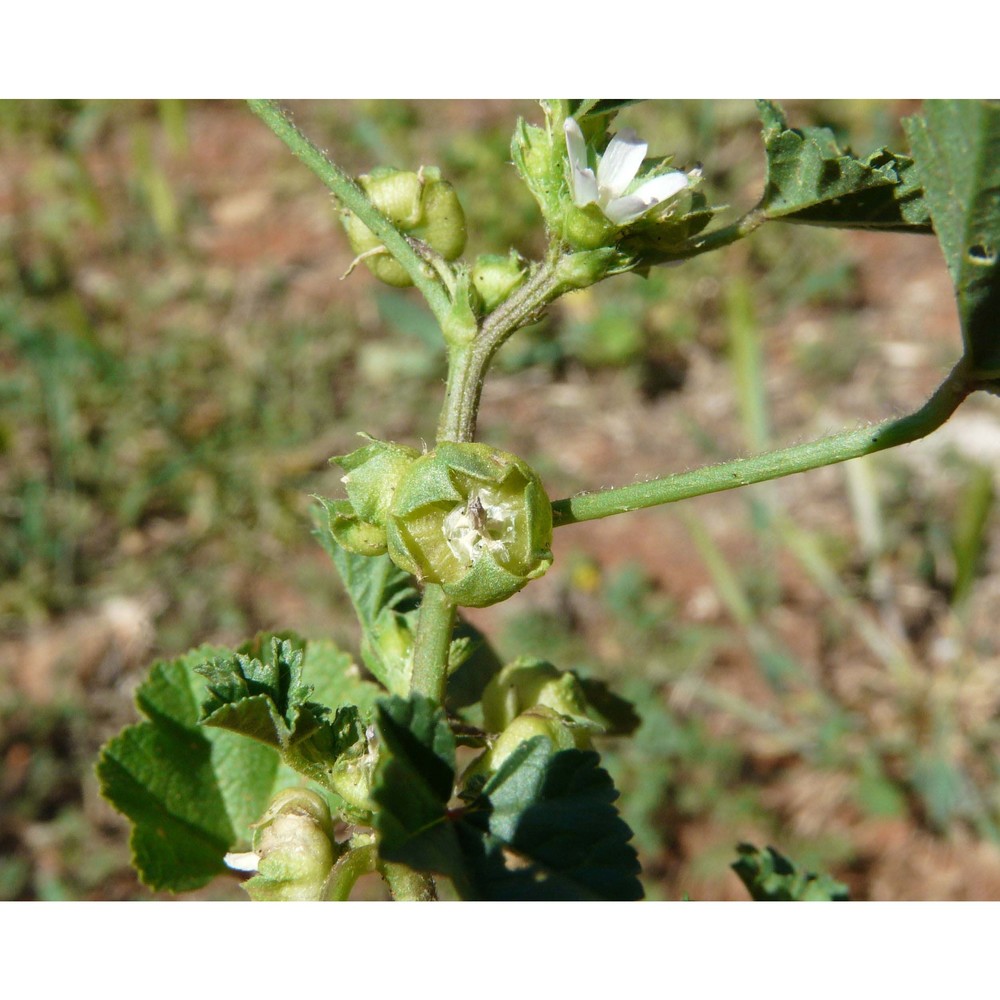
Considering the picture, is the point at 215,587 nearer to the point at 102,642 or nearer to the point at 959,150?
the point at 102,642

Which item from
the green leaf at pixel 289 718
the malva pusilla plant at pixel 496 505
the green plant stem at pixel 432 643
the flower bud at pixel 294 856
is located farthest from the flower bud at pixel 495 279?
the flower bud at pixel 294 856

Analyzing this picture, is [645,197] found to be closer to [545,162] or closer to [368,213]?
[545,162]

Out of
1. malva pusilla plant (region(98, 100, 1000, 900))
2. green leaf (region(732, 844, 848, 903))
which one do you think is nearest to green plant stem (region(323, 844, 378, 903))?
malva pusilla plant (region(98, 100, 1000, 900))

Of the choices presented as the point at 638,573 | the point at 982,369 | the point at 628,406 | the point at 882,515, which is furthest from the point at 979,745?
the point at 982,369

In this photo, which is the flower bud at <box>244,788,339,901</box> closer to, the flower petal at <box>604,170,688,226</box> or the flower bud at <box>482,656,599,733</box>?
the flower bud at <box>482,656,599,733</box>

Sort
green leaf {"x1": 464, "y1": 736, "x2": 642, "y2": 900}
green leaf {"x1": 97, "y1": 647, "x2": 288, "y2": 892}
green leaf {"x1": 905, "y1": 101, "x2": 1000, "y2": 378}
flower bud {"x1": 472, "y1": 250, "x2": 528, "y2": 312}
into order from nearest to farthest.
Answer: green leaf {"x1": 905, "y1": 101, "x2": 1000, "y2": 378}, green leaf {"x1": 464, "y1": 736, "x2": 642, "y2": 900}, flower bud {"x1": 472, "y1": 250, "x2": 528, "y2": 312}, green leaf {"x1": 97, "y1": 647, "x2": 288, "y2": 892}

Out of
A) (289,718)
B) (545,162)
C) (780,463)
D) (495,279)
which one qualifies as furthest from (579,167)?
(289,718)

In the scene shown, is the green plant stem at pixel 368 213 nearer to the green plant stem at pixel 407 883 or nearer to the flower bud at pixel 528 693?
the flower bud at pixel 528 693
